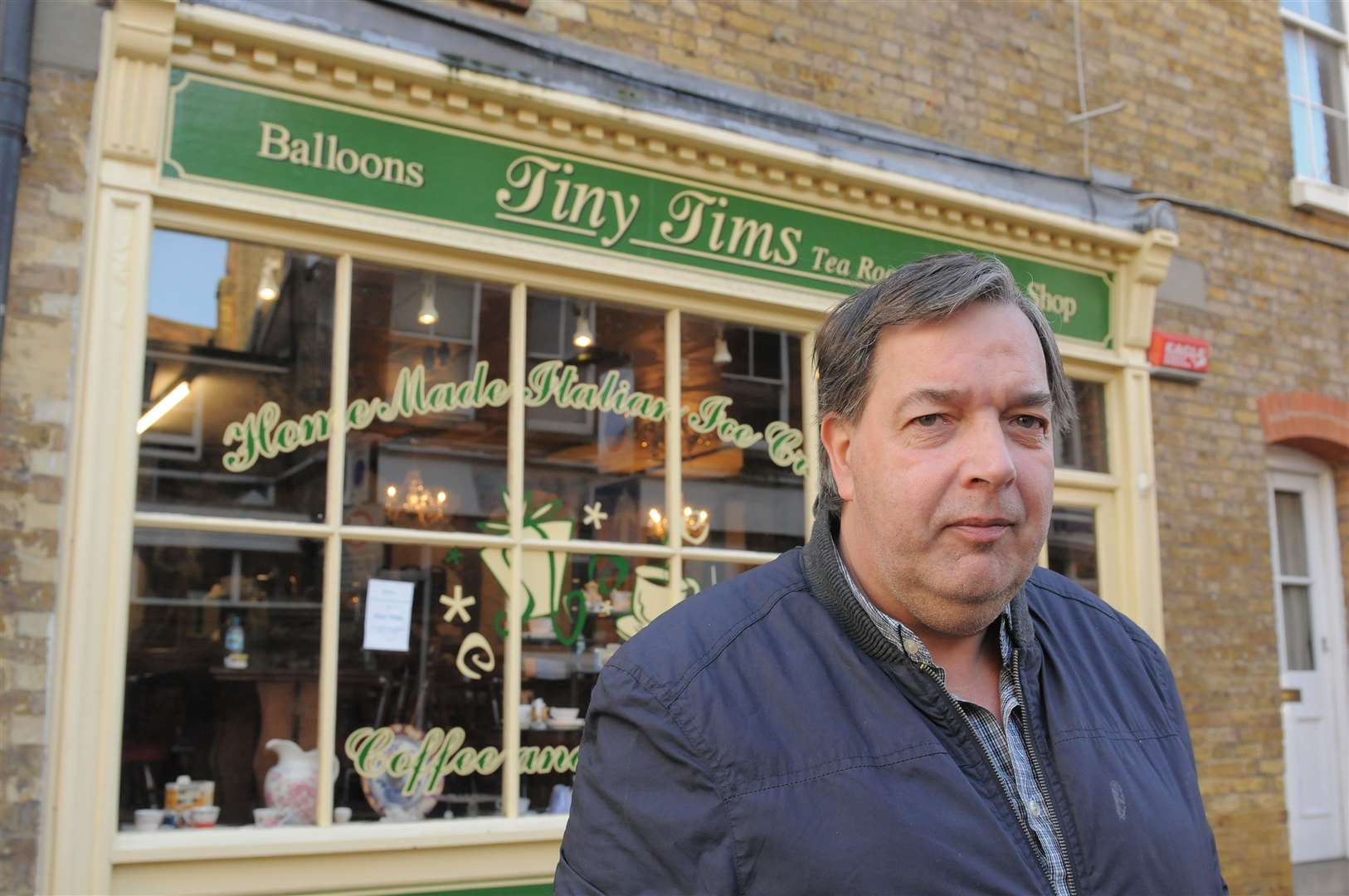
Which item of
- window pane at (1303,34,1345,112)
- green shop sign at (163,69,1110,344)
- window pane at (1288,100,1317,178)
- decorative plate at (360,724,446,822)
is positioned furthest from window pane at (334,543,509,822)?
window pane at (1303,34,1345,112)

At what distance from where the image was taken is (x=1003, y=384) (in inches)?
67.7

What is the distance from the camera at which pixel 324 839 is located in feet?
13.8

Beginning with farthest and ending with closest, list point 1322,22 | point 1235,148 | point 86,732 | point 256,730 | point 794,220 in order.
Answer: point 1322,22 < point 1235,148 < point 794,220 < point 256,730 < point 86,732

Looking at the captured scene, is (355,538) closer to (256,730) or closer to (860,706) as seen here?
(256,730)

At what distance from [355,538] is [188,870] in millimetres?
1231

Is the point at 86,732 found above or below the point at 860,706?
below

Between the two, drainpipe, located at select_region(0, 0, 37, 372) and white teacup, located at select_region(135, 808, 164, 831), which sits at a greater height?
drainpipe, located at select_region(0, 0, 37, 372)

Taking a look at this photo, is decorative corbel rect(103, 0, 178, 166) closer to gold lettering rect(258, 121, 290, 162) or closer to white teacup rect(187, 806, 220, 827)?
gold lettering rect(258, 121, 290, 162)

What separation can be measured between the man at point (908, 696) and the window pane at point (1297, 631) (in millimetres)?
6383

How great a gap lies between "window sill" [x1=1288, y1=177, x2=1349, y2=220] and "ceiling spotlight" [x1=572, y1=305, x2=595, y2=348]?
195 inches

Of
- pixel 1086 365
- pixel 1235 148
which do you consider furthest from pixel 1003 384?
pixel 1235 148

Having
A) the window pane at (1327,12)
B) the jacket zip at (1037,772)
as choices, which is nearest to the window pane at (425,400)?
the jacket zip at (1037,772)

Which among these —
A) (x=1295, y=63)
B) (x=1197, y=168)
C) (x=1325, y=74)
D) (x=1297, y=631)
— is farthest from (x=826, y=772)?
(x=1325, y=74)

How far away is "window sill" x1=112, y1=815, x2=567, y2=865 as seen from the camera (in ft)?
12.9
